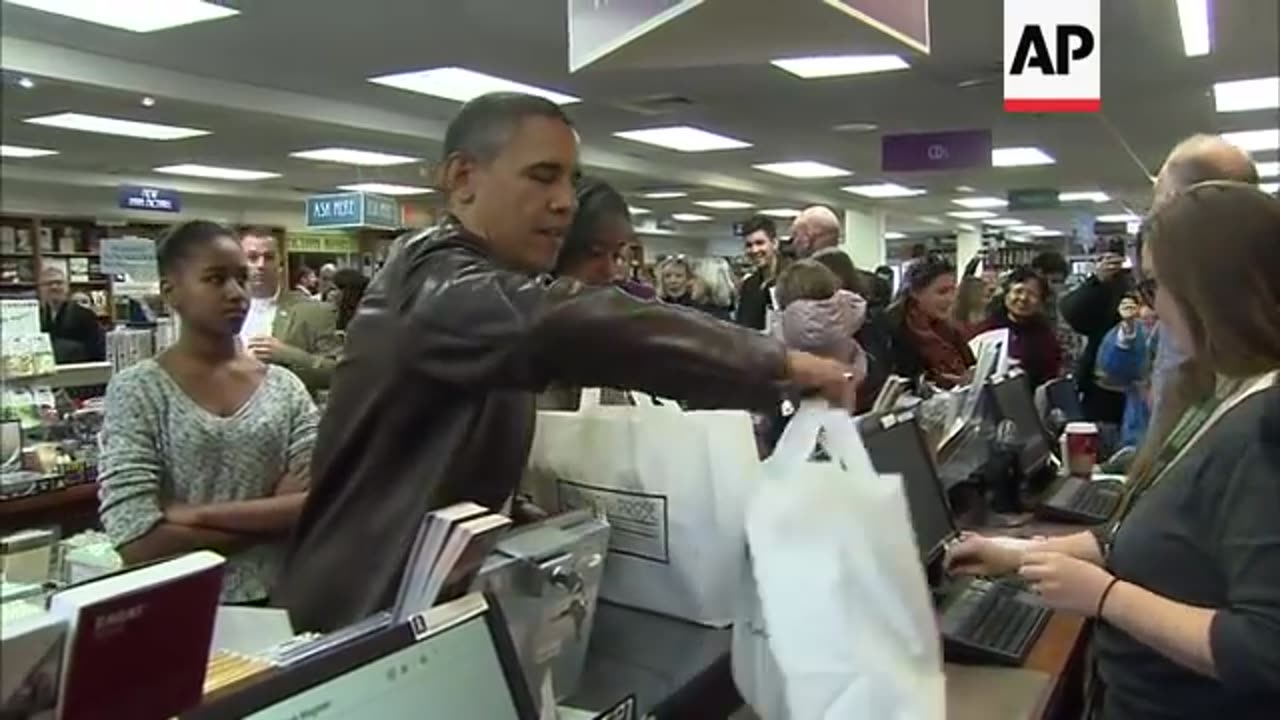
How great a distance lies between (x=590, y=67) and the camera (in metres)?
1.76

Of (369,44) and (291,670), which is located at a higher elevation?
(369,44)

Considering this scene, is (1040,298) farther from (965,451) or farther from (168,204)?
(168,204)

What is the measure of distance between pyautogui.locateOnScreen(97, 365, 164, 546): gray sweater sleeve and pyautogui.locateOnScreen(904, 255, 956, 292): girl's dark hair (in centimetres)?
278

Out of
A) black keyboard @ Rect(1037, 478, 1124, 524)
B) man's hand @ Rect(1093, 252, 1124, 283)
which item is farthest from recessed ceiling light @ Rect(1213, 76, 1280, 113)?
black keyboard @ Rect(1037, 478, 1124, 524)

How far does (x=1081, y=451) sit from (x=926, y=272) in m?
0.90

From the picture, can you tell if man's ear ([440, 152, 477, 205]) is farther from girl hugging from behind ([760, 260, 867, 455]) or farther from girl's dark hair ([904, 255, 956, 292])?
girl's dark hair ([904, 255, 956, 292])

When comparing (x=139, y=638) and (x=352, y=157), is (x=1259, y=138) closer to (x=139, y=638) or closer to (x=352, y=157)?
(x=352, y=157)

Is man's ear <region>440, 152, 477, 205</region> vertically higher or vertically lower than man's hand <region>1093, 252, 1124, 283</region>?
higher

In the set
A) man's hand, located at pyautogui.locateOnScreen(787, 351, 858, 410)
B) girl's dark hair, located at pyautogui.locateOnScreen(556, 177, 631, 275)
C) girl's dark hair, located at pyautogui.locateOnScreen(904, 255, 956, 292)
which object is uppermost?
girl's dark hair, located at pyautogui.locateOnScreen(556, 177, 631, 275)

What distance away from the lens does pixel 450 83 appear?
7.64 m

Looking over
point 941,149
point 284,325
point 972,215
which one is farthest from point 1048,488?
point 972,215

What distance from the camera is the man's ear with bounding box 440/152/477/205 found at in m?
1.29

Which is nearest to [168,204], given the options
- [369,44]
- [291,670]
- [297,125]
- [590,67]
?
[297,125]

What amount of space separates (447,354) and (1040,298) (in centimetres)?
400
